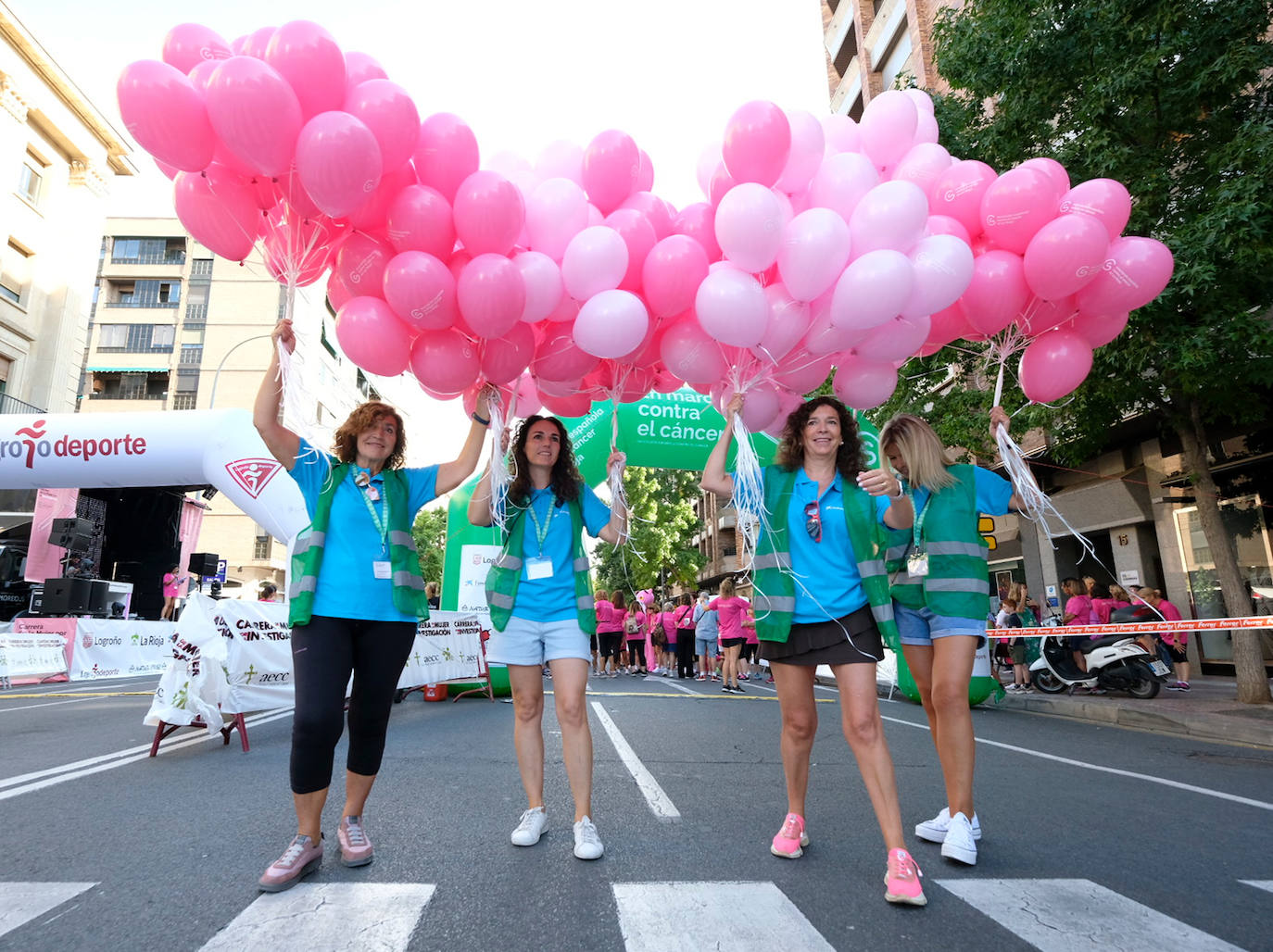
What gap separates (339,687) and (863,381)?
301 cm

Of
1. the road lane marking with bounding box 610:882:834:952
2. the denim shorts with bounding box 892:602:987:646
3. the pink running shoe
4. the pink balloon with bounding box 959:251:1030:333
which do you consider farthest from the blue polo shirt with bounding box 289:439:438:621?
the pink balloon with bounding box 959:251:1030:333

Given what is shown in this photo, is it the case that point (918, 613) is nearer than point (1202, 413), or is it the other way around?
point (918, 613)

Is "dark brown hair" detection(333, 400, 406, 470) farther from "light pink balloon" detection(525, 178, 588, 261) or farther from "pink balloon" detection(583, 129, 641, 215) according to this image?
"pink balloon" detection(583, 129, 641, 215)

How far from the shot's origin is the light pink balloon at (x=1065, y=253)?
3.75 m

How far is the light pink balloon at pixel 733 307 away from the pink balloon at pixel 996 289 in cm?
115

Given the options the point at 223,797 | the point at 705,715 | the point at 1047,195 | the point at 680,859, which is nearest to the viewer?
the point at 680,859

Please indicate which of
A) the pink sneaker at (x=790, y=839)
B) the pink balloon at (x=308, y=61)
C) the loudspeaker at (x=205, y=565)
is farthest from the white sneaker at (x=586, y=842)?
the loudspeaker at (x=205, y=565)

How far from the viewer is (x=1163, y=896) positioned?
2.66m

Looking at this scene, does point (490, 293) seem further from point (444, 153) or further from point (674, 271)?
point (674, 271)

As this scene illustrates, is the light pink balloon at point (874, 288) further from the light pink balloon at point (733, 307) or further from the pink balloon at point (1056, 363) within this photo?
the pink balloon at point (1056, 363)

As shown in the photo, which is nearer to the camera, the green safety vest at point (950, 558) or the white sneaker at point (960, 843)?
the white sneaker at point (960, 843)

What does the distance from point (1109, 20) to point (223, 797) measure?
1147 centimetres

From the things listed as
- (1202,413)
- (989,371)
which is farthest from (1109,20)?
(989,371)

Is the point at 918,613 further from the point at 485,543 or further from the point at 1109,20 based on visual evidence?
the point at 1109,20
